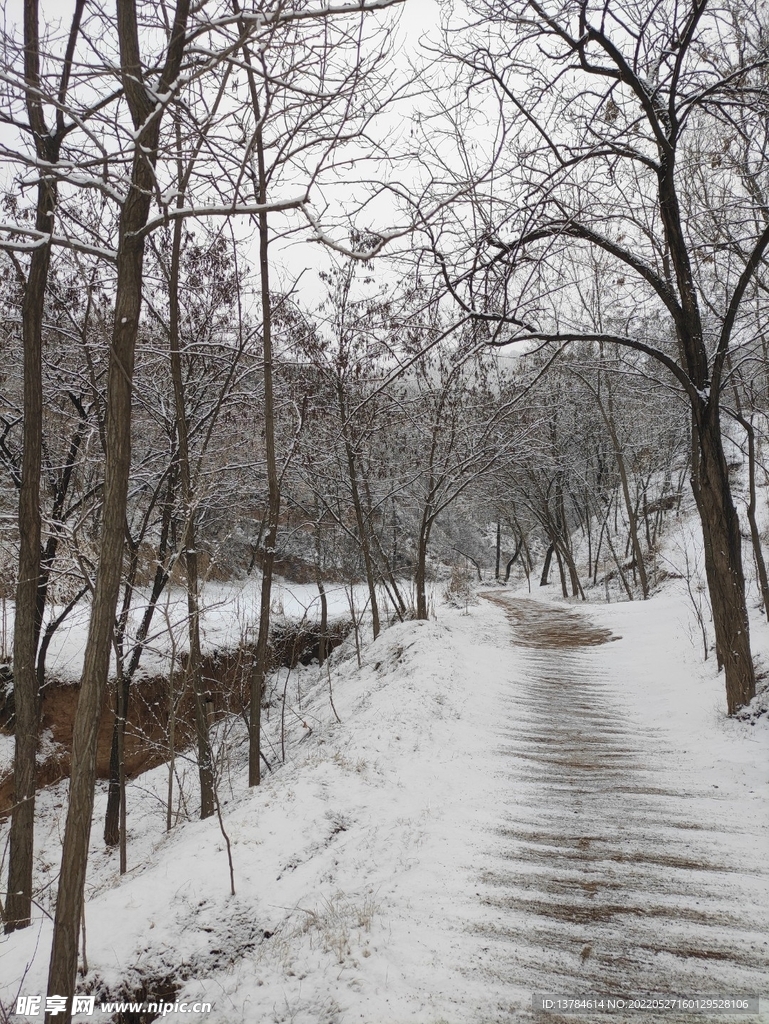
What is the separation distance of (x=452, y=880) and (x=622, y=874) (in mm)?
1089

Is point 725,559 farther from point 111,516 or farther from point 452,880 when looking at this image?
point 111,516

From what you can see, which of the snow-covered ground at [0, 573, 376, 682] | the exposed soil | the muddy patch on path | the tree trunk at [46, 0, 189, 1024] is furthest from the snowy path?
the exposed soil

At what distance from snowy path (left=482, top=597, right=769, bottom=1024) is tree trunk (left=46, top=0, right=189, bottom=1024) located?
212 centimetres

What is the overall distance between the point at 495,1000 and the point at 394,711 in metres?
4.10

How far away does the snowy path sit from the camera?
2834mm

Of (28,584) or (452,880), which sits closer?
(452,880)

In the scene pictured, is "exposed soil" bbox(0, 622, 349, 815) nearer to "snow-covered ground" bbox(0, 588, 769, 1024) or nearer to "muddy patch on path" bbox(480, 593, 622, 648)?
"muddy patch on path" bbox(480, 593, 622, 648)

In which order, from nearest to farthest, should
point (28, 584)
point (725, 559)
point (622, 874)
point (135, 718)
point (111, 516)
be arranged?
point (111, 516)
point (622, 874)
point (28, 584)
point (725, 559)
point (135, 718)

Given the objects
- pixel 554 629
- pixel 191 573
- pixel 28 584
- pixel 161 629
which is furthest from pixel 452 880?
pixel 554 629

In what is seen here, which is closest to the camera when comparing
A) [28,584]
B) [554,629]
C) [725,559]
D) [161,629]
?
[28,584]

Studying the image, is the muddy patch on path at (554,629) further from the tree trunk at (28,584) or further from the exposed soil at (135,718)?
the tree trunk at (28,584)

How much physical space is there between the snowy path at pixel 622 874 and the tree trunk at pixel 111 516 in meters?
2.12

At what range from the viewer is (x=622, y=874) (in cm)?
362

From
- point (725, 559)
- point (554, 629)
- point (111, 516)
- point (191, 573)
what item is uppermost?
point (111, 516)
